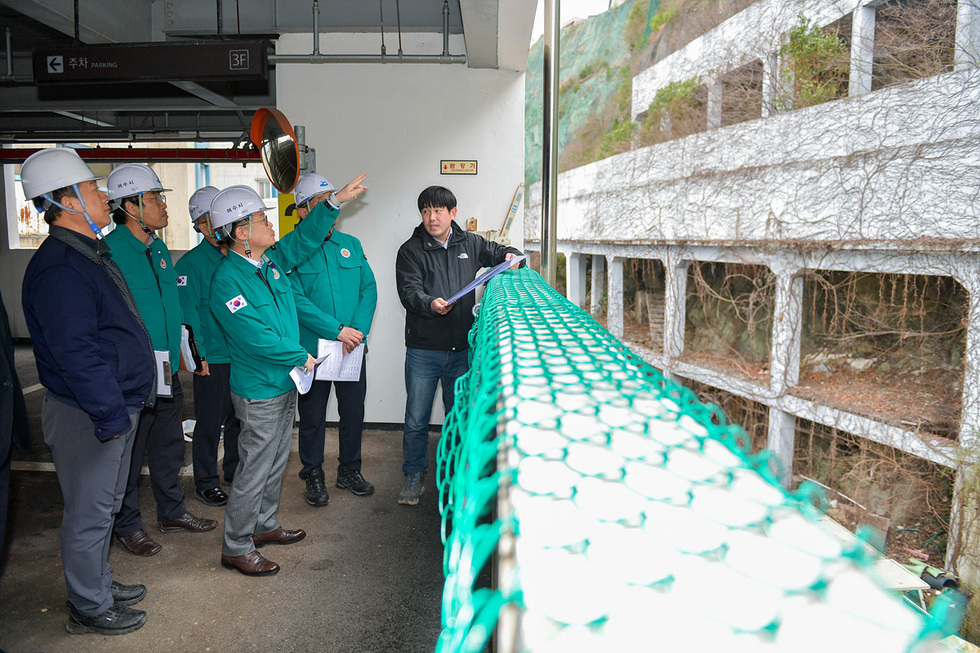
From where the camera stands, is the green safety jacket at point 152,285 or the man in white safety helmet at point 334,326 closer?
the green safety jacket at point 152,285

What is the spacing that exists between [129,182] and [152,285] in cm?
55

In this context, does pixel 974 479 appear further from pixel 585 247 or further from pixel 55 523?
pixel 585 247

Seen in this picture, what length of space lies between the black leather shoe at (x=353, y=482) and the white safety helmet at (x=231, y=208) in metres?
1.74

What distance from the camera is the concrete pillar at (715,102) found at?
44.6 ft

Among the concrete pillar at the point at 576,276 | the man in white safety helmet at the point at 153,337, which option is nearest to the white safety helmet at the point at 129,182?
the man in white safety helmet at the point at 153,337

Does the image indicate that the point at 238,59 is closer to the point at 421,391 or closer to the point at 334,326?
the point at 334,326

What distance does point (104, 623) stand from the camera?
2389mm

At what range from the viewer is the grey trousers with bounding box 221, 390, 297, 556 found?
2.71 m

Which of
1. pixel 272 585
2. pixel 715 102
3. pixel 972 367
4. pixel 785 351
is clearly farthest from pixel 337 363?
pixel 715 102

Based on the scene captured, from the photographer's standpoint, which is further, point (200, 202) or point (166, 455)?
point (200, 202)

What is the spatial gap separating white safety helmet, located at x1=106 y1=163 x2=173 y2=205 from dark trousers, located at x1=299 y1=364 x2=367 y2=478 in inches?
54.2

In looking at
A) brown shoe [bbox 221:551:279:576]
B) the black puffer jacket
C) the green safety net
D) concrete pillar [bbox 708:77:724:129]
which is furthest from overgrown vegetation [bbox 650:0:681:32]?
the green safety net

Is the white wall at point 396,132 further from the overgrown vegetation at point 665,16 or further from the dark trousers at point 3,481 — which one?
the overgrown vegetation at point 665,16

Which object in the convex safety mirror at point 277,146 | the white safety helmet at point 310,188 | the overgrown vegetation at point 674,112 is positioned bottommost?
the white safety helmet at point 310,188
